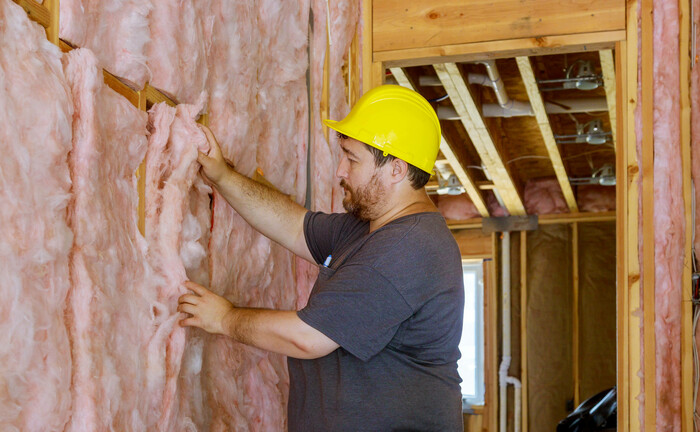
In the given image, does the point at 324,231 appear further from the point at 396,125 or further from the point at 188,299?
the point at 188,299

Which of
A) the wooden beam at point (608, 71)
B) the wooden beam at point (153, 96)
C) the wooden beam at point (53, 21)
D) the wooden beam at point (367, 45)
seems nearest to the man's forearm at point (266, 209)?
the wooden beam at point (153, 96)

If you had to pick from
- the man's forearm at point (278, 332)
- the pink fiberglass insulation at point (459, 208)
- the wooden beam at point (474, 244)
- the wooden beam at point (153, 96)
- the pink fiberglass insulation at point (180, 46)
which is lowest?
the man's forearm at point (278, 332)

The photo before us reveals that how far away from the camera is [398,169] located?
2.24m

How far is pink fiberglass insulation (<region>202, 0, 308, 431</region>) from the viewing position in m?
2.23

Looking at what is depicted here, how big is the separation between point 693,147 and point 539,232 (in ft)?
15.1

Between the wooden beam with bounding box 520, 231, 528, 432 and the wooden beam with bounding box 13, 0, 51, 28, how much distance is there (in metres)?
6.52

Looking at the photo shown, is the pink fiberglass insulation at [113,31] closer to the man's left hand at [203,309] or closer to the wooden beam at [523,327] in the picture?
the man's left hand at [203,309]

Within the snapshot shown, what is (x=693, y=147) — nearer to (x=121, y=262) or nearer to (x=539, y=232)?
(x=121, y=262)

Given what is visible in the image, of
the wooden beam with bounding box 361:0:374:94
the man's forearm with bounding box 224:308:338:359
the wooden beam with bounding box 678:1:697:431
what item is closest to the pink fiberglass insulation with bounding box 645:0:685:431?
the wooden beam with bounding box 678:1:697:431

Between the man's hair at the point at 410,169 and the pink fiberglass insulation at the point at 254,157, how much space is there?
14.6 inches

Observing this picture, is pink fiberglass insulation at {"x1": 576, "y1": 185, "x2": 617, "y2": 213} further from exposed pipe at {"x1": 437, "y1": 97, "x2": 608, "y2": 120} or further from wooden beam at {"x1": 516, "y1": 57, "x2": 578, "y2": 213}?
exposed pipe at {"x1": 437, "y1": 97, "x2": 608, "y2": 120}

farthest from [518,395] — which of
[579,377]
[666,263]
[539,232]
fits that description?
[666,263]

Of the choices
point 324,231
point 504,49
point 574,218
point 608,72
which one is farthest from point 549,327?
point 324,231

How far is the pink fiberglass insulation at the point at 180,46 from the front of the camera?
1884mm
